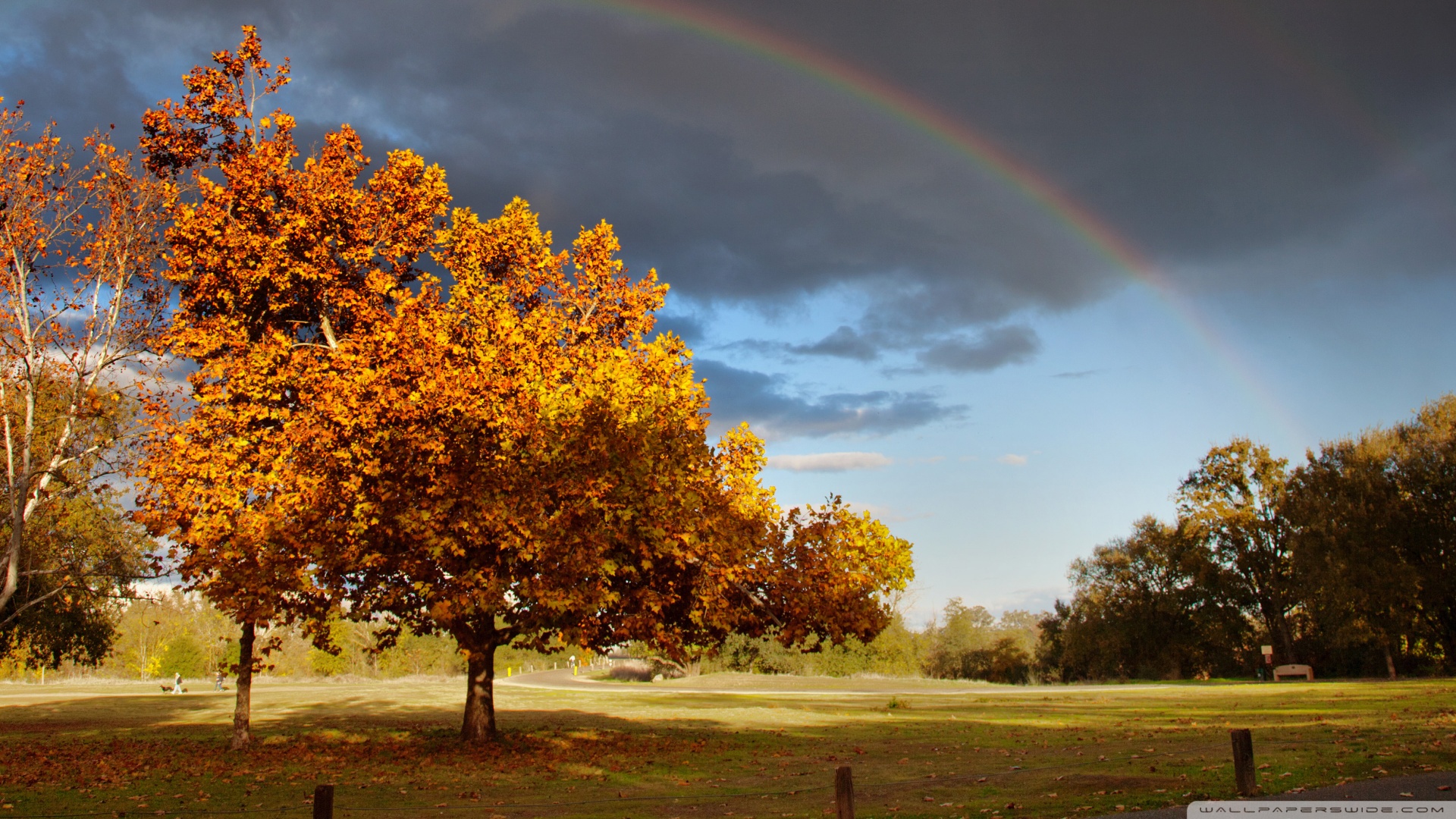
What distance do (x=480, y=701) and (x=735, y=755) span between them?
6790 millimetres

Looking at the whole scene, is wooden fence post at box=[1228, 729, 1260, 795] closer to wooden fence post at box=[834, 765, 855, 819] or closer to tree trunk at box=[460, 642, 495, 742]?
wooden fence post at box=[834, 765, 855, 819]

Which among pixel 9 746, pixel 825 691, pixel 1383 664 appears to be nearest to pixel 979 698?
pixel 825 691

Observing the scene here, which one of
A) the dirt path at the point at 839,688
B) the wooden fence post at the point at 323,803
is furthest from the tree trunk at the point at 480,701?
the dirt path at the point at 839,688

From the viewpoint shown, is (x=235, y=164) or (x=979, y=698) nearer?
(x=235, y=164)

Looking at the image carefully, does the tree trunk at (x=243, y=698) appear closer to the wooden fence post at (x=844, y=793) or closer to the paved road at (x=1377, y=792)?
the wooden fence post at (x=844, y=793)

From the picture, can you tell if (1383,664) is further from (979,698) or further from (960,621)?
(960,621)

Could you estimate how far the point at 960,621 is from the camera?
86.9 metres

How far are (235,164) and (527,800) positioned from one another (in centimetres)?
1792

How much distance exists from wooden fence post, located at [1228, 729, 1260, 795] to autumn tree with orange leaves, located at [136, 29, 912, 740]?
34.0 feet

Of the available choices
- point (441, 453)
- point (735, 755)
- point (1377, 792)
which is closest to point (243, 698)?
point (441, 453)

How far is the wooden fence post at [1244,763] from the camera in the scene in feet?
41.3

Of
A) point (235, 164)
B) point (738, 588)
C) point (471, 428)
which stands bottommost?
point (738, 588)

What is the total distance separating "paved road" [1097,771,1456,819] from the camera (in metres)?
11.5

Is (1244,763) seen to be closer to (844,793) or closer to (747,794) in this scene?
(844,793)
